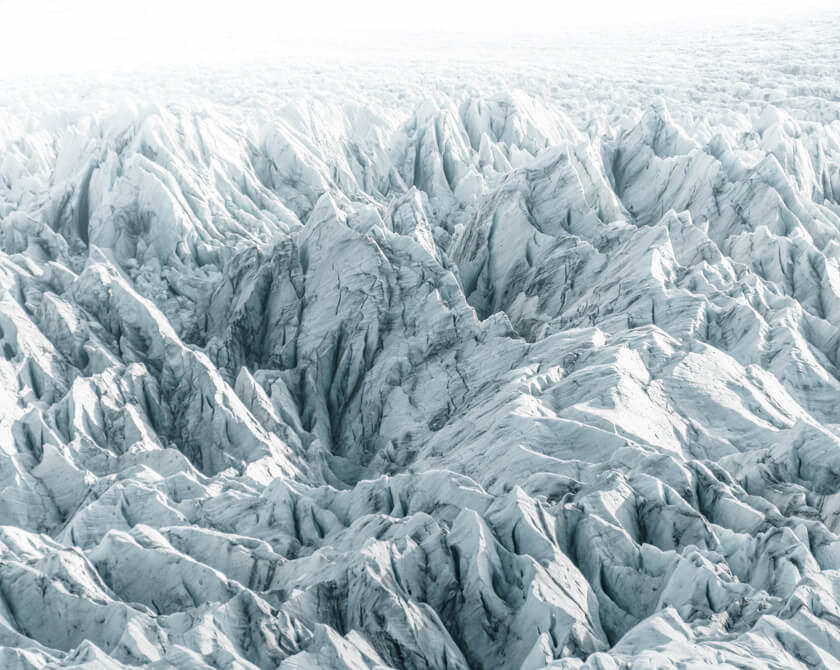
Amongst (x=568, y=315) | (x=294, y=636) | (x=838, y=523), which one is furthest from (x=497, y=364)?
(x=294, y=636)

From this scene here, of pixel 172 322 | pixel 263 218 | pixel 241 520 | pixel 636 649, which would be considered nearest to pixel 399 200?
pixel 263 218

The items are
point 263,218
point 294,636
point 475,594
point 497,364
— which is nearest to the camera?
point 294,636

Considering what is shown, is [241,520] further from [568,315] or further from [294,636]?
[568,315]

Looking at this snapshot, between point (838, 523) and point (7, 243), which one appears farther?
point (7, 243)

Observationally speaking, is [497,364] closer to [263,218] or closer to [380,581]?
[380,581]

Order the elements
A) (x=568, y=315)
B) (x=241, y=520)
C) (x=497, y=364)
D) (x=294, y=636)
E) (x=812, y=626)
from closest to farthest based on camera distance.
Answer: (x=812, y=626) → (x=294, y=636) → (x=241, y=520) → (x=497, y=364) → (x=568, y=315)

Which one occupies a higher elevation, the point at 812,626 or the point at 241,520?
the point at 812,626
